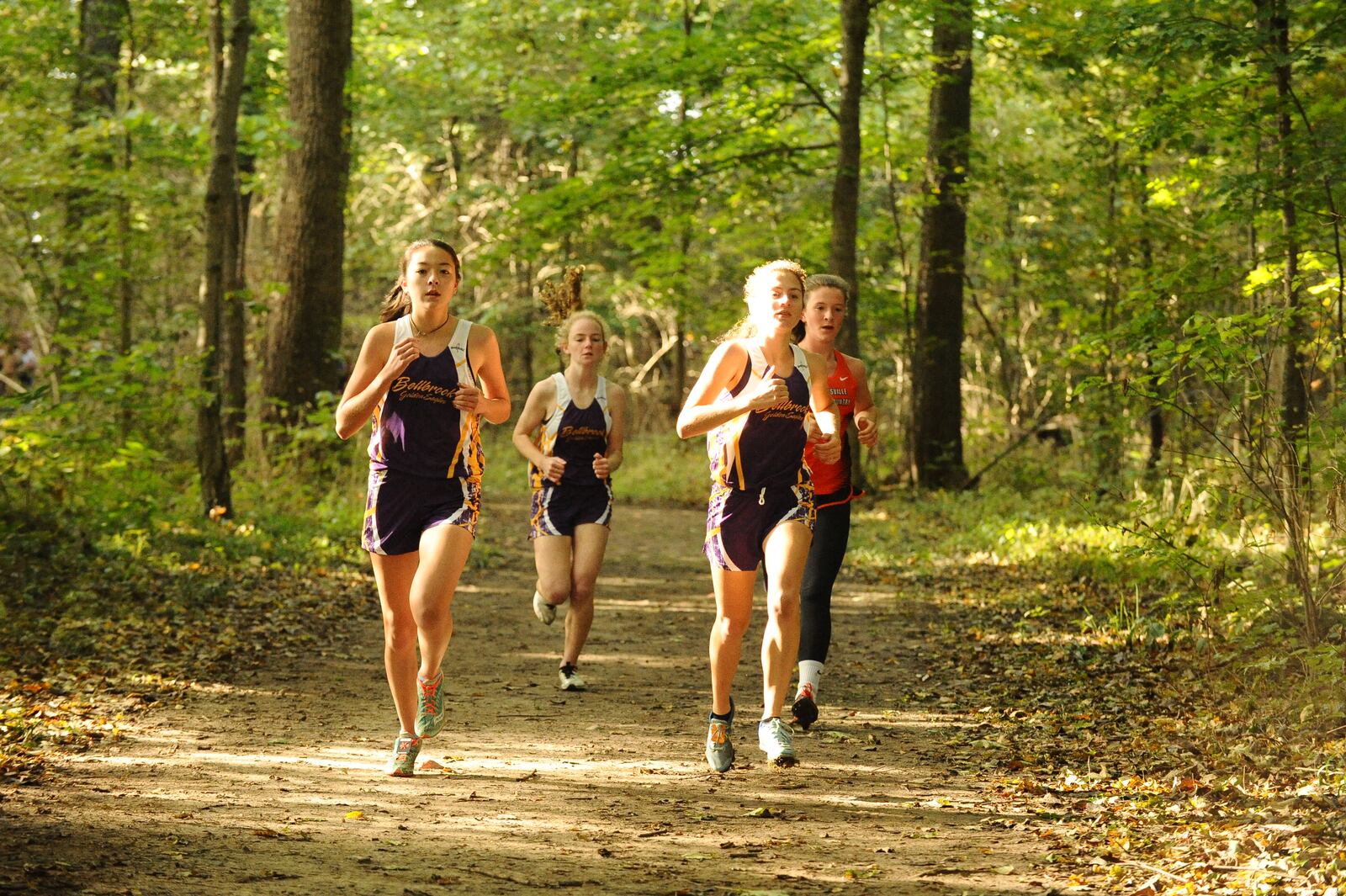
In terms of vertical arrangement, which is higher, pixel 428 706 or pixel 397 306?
pixel 397 306

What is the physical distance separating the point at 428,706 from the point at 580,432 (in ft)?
8.51

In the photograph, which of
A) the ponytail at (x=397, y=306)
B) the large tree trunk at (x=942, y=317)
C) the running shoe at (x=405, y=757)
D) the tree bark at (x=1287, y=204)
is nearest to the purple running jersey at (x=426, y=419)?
the ponytail at (x=397, y=306)

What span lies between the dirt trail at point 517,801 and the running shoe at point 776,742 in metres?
0.12

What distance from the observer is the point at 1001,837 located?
16.2 feet

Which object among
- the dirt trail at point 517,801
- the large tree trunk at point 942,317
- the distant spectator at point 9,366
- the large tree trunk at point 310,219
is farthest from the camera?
the large tree trunk at point 942,317

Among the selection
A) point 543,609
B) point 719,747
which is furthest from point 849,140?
point 719,747

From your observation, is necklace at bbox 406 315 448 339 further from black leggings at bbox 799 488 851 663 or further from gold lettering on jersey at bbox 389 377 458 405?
black leggings at bbox 799 488 851 663

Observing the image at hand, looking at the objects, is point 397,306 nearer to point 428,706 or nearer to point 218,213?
point 428,706

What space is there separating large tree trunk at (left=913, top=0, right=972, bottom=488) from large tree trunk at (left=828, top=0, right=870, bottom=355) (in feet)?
10.0

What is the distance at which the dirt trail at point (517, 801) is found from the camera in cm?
439

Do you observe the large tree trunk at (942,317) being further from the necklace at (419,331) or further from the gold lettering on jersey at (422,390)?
the gold lettering on jersey at (422,390)

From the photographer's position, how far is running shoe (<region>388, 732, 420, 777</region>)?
5859mm

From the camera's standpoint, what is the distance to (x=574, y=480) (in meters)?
8.16

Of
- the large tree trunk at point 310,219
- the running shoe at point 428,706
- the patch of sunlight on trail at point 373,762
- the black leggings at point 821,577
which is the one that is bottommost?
the patch of sunlight on trail at point 373,762
